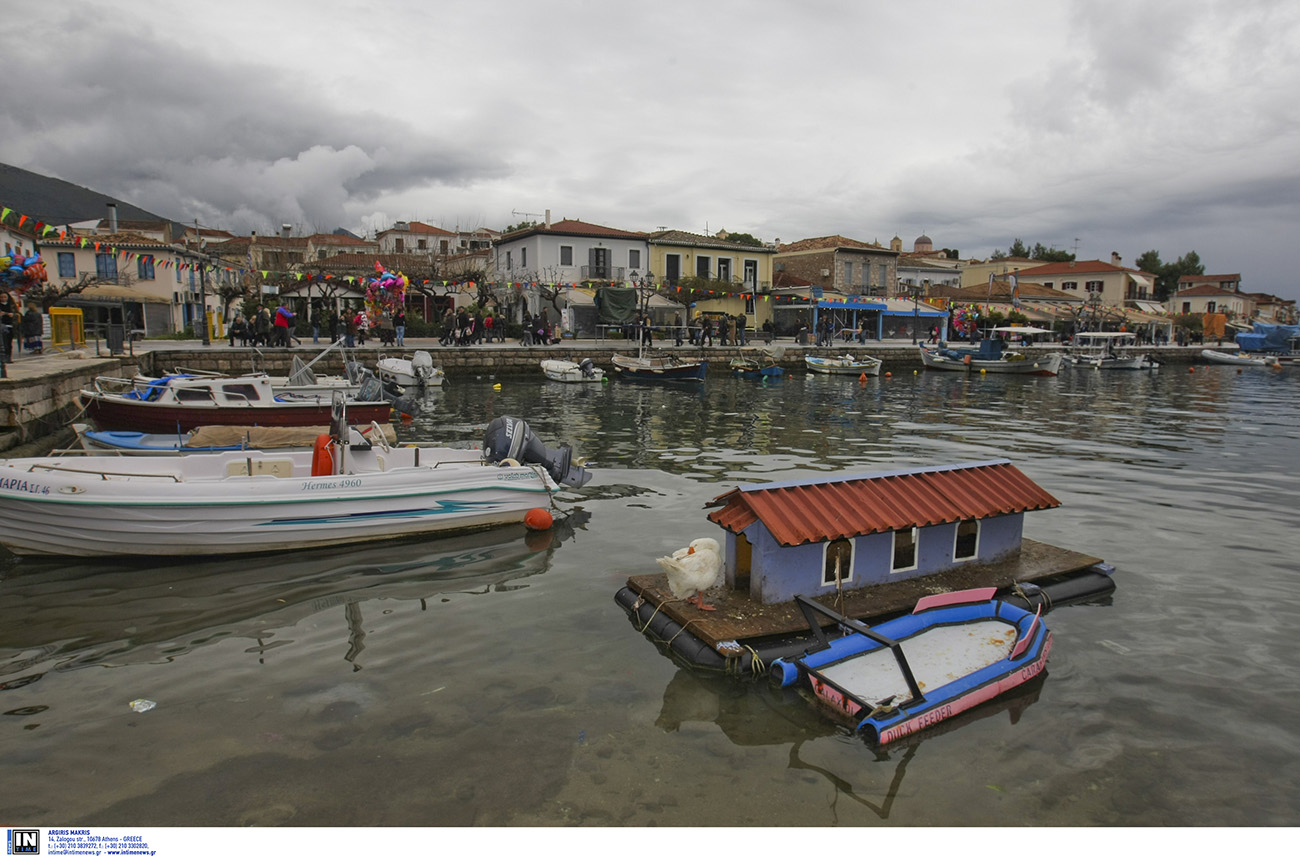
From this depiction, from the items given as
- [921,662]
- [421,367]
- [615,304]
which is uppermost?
[615,304]

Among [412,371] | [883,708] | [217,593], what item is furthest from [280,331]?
[883,708]

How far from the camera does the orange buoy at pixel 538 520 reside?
1141 cm

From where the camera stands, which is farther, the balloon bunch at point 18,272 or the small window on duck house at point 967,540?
the balloon bunch at point 18,272

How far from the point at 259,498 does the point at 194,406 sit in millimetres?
9031

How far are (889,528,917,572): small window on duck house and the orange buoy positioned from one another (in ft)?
17.2

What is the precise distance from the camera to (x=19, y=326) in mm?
23047

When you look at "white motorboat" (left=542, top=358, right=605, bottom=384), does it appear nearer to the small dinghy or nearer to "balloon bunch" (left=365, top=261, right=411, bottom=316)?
"balloon bunch" (left=365, top=261, right=411, bottom=316)

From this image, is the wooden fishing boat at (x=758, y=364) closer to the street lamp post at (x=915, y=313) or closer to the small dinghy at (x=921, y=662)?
the street lamp post at (x=915, y=313)

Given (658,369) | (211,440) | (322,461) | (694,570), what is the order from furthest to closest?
(658,369), (211,440), (322,461), (694,570)

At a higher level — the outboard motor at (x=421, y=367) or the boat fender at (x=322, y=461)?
the outboard motor at (x=421, y=367)

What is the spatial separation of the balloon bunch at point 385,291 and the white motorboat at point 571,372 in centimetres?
760

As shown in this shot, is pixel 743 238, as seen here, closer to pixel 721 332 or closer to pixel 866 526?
pixel 721 332

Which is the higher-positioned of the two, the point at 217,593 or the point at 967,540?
the point at 967,540

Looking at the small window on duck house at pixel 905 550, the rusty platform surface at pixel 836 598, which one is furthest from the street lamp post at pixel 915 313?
the small window on duck house at pixel 905 550
